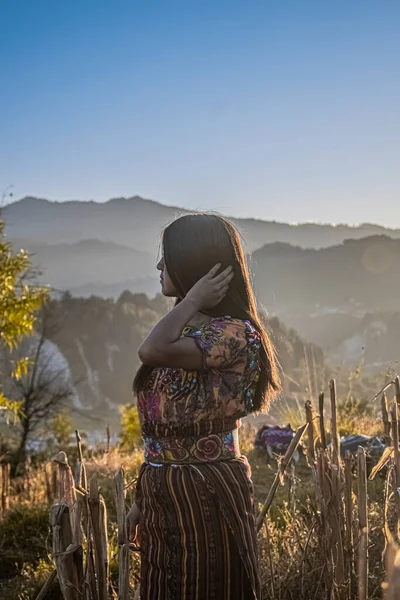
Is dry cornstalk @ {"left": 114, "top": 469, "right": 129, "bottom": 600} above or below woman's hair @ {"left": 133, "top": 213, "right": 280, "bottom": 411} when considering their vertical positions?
→ below

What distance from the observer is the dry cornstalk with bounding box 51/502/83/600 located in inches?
81.3

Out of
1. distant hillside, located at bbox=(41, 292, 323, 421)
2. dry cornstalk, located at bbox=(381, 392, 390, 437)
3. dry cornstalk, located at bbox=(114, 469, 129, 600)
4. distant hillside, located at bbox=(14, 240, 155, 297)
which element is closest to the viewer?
dry cornstalk, located at bbox=(114, 469, 129, 600)

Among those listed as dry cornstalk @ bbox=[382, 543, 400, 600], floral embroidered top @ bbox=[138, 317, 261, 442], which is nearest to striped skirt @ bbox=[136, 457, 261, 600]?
floral embroidered top @ bbox=[138, 317, 261, 442]

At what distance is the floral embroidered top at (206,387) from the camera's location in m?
1.96

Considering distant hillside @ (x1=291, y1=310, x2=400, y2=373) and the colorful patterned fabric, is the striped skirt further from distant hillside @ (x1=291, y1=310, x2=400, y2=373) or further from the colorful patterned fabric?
distant hillside @ (x1=291, y1=310, x2=400, y2=373)

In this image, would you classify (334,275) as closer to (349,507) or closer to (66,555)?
(349,507)

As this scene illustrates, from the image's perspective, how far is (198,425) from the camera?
1977 millimetres

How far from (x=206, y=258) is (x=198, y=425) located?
507mm

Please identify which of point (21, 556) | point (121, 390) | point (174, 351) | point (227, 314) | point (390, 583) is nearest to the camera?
point (390, 583)

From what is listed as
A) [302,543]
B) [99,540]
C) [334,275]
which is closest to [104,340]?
[334,275]

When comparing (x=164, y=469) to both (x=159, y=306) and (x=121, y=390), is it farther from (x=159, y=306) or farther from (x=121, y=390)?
(x=159, y=306)

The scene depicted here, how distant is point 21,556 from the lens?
5.09m

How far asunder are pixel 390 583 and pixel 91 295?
87.3 meters

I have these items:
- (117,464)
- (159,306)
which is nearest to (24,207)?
(159,306)
